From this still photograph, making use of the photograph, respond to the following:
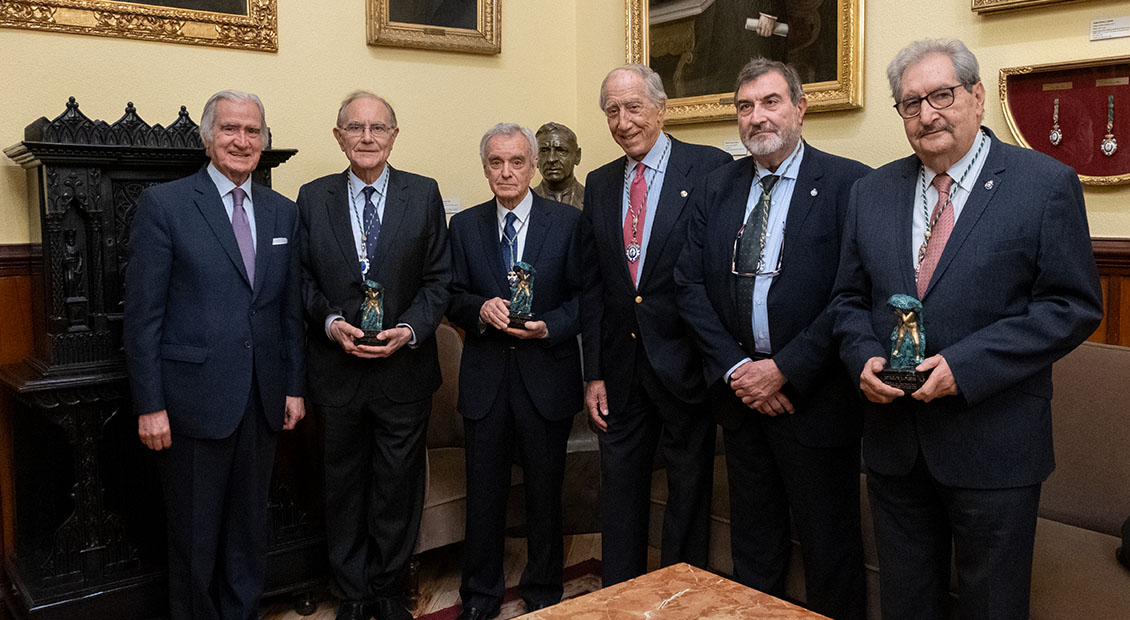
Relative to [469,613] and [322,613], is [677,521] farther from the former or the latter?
[322,613]

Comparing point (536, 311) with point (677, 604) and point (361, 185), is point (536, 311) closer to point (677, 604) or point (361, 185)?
point (361, 185)

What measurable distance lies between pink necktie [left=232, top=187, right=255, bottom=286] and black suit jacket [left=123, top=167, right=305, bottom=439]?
0.02m

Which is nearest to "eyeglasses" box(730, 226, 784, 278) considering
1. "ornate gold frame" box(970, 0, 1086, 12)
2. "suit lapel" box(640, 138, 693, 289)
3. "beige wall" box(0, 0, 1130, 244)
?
"suit lapel" box(640, 138, 693, 289)

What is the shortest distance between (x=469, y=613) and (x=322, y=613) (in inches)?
26.2

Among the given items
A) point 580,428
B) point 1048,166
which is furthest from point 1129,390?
point 580,428

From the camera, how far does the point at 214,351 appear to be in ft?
9.99

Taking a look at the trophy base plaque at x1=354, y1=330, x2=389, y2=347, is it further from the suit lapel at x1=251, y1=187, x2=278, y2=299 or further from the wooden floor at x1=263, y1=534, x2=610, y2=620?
the wooden floor at x1=263, y1=534, x2=610, y2=620

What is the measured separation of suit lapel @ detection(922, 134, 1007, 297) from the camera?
2.26m

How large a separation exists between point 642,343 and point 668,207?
486 mm

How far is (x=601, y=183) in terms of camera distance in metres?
3.32

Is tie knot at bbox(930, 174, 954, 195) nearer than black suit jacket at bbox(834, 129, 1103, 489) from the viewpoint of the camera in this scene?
No

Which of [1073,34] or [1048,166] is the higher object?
[1073,34]

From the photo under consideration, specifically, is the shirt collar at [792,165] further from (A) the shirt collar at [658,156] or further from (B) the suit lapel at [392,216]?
(B) the suit lapel at [392,216]

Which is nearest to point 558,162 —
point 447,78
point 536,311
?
point 447,78
